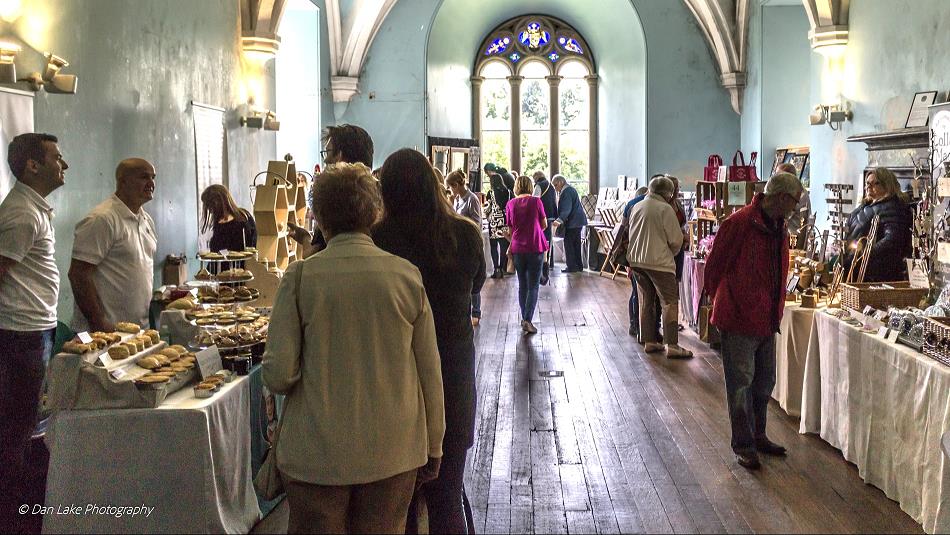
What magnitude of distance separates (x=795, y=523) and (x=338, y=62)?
11.3 meters

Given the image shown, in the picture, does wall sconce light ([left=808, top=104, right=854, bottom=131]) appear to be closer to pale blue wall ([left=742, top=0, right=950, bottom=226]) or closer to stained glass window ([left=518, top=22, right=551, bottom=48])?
pale blue wall ([left=742, top=0, right=950, bottom=226])

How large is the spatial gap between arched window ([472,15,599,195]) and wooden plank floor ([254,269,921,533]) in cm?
1009

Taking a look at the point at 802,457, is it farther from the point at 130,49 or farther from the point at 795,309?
the point at 130,49

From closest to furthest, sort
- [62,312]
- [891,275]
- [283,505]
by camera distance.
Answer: [283,505]
[62,312]
[891,275]

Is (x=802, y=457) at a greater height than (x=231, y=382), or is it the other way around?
(x=231, y=382)

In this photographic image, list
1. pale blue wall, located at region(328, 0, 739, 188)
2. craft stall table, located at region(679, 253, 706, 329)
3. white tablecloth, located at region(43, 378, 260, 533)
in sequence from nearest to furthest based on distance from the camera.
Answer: white tablecloth, located at region(43, 378, 260, 533) < craft stall table, located at region(679, 253, 706, 329) < pale blue wall, located at region(328, 0, 739, 188)

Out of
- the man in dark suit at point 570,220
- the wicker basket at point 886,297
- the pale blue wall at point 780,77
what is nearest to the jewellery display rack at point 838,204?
the wicker basket at point 886,297

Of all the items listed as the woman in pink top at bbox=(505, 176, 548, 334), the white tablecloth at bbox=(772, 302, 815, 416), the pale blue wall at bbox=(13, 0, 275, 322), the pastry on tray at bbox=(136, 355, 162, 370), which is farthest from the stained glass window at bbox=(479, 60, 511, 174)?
the pastry on tray at bbox=(136, 355, 162, 370)

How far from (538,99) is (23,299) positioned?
48.4 feet

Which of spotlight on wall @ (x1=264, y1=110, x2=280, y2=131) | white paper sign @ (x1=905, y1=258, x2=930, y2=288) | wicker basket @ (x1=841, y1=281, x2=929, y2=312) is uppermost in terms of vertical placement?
spotlight on wall @ (x1=264, y1=110, x2=280, y2=131)

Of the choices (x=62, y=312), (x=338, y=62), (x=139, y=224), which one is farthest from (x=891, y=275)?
(x=338, y=62)

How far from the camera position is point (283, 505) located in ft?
15.2

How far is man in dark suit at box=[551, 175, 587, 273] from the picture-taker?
1477 cm

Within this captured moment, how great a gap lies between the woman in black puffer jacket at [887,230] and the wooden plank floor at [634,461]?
3.70 ft
